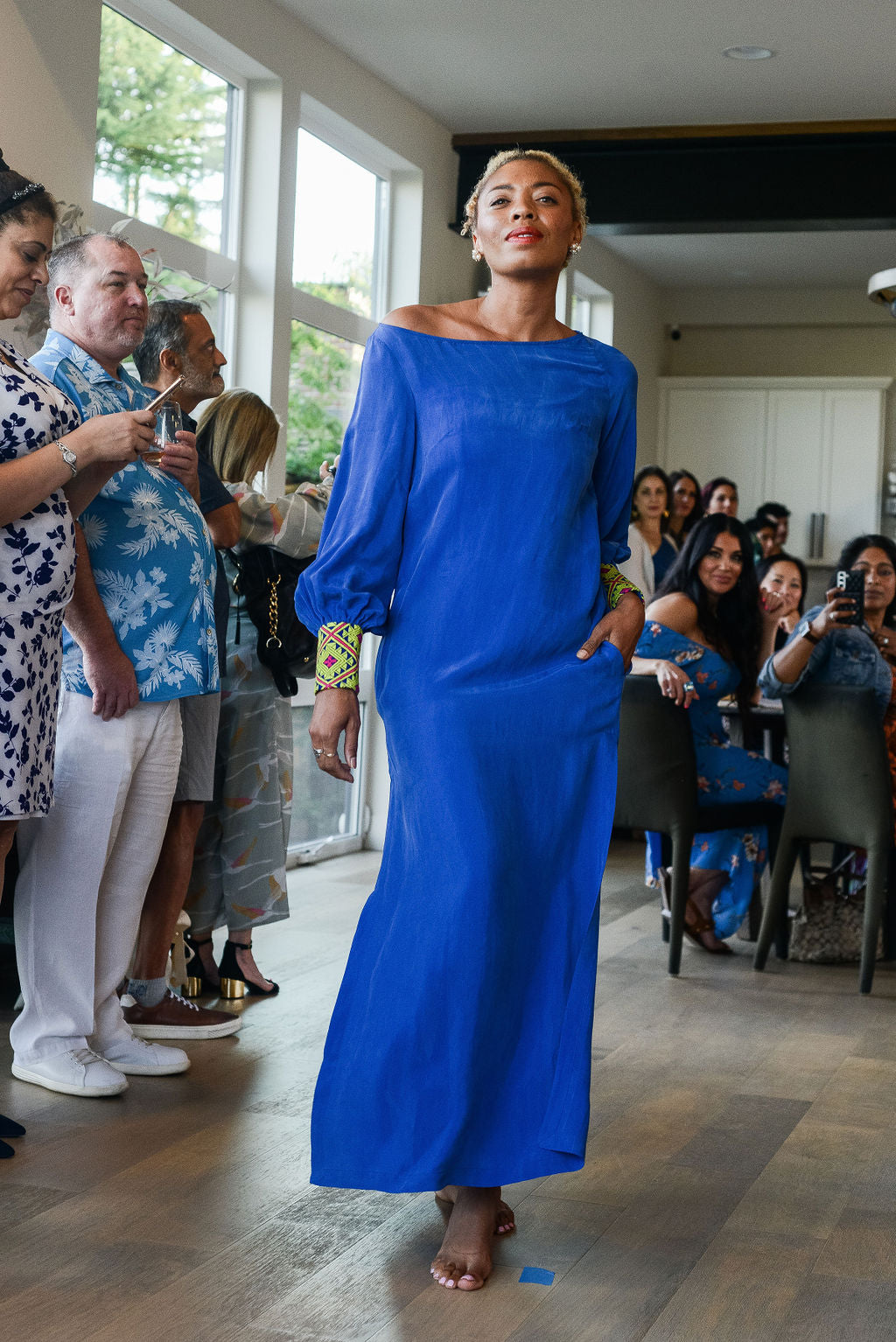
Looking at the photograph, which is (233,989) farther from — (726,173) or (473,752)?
(726,173)

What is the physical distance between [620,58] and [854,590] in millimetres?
2625

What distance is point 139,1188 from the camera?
235 cm

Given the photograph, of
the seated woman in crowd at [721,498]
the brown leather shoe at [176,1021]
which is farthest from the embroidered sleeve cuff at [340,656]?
the seated woman in crowd at [721,498]

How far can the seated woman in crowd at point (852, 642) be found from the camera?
4.12 meters

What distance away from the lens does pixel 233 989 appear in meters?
3.70

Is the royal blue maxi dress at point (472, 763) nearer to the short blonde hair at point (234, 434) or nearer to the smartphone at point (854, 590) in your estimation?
the short blonde hair at point (234, 434)

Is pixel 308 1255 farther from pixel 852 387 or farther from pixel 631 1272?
pixel 852 387

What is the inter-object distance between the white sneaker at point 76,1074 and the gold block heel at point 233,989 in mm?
821

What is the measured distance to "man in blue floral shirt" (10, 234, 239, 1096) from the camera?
A: 9.31ft

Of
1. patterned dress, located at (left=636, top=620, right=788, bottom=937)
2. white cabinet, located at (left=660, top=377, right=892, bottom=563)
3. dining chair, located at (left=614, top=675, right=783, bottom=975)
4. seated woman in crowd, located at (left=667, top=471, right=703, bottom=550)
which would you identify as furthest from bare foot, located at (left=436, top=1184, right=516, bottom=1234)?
white cabinet, located at (left=660, top=377, right=892, bottom=563)

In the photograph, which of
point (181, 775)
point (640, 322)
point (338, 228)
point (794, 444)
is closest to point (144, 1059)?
point (181, 775)

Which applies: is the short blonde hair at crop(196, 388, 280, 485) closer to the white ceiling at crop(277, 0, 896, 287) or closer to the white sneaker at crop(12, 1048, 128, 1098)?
the white sneaker at crop(12, 1048, 128, 1098)

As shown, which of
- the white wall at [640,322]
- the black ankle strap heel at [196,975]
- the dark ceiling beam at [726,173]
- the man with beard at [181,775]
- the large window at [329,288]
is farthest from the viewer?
the white wall at [640,322]

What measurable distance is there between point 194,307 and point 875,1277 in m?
2.43
